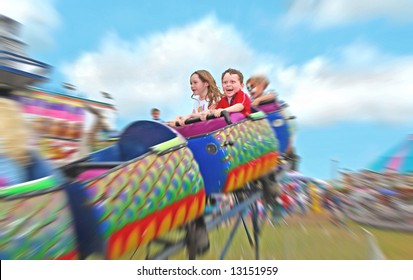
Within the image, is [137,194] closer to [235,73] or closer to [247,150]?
[247,150]

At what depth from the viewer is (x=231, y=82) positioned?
1.77 meters

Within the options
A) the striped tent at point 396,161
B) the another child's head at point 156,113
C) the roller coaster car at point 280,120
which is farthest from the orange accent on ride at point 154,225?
the striped tent at point 396,161

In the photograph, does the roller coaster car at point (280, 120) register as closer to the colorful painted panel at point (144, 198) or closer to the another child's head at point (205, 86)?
the another child's head at point (205, 86)

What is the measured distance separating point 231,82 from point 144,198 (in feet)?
3.19

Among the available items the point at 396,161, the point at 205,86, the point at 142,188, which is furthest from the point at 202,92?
the point at 396,161

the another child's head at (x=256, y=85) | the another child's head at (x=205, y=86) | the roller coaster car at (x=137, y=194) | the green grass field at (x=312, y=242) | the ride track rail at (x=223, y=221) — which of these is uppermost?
the another child's head at (x=205, y=86)

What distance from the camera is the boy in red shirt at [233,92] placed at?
1.73m

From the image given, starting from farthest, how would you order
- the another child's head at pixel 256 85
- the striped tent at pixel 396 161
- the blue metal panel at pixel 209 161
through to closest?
the striped tent at pixel 396 161 < the another child's head at pixel 256 85 < the blue metal panel at pixel 209 161

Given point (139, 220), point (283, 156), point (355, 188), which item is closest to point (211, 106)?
point (283, 156)

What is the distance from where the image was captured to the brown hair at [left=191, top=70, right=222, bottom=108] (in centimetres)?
164

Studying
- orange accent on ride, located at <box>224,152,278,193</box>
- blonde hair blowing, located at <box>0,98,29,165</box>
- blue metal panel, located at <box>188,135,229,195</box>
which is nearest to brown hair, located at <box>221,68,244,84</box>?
orange accent on ride, located at <box>224,152,278,193</box>

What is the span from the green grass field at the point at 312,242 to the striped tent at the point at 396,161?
1.32 ft

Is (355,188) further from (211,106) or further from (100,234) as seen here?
(100,234)

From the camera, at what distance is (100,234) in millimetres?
831
